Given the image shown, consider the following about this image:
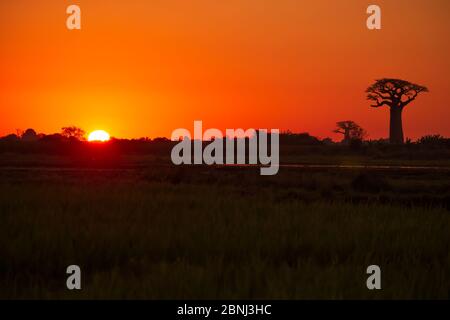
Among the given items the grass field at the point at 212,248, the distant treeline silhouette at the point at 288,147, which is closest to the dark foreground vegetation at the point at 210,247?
the grass field at the point at 212,248

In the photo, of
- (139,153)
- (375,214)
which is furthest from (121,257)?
(139,153)

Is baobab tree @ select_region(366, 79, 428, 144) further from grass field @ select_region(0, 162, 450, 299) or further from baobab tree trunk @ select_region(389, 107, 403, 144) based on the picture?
grass field @ select_region(0, 162, 450, 299)

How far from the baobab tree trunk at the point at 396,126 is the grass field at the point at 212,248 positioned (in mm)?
47259

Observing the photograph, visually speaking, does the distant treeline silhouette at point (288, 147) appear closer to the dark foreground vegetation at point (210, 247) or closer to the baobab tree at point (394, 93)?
the baobab tree at point (394, 93)

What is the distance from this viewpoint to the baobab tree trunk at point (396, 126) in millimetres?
58156

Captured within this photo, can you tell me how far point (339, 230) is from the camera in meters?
9.83

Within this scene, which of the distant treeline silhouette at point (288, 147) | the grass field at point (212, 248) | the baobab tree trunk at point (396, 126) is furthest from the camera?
the baobab tree trunk at point (396, 126)

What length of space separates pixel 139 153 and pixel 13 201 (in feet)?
166

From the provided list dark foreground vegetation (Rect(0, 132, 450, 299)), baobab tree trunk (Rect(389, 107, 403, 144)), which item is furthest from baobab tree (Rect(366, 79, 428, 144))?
dark foreground vegetation (Rect(0, 132, 450, 299))

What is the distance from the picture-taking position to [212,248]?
827 cm

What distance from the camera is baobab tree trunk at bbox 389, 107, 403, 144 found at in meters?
58.2

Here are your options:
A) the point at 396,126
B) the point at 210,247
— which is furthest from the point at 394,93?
the point at 210,247
